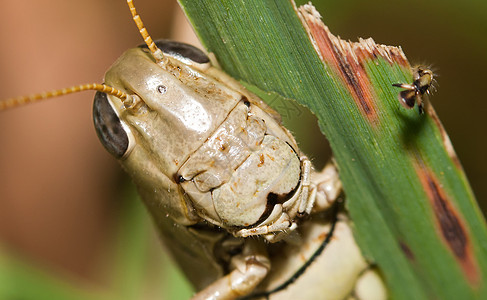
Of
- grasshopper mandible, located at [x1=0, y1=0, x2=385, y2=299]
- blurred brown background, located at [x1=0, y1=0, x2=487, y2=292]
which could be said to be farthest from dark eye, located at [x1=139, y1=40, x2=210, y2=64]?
blurred brown background, located at [x1=0, y1=0, x2=487, y2=292]

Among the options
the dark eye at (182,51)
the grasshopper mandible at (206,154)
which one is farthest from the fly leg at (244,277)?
the dark eye at (182,51)

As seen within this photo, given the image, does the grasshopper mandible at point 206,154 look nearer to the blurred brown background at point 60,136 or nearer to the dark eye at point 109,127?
the dark eye at point 109,127

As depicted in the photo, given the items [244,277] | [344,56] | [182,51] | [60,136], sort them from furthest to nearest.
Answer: [60,136]
[244,277]
[182,51]
[344,56]

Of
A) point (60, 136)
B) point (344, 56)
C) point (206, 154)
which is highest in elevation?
point (344, 56)

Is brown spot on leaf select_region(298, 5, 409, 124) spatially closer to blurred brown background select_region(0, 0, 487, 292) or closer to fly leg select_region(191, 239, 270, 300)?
fly leg select_region(191, 239, 270, 300)

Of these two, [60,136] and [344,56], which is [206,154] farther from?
[60,136]

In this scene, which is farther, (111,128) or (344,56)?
(111,128)

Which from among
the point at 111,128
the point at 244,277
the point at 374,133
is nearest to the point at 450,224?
the point at 374,133
